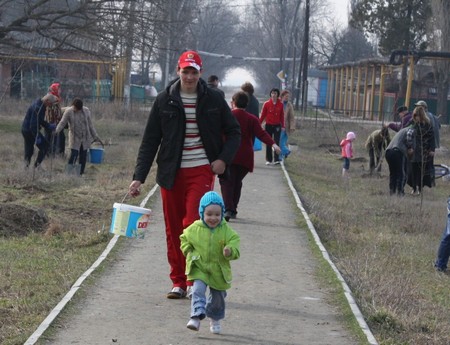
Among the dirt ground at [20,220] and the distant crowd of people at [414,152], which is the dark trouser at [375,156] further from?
the dirt ground at [20,220]

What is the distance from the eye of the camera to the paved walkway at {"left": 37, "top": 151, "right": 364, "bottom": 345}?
6738 mm

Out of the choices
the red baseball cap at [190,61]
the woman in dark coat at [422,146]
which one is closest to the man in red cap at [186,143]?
the red baseball cap at [190,61]

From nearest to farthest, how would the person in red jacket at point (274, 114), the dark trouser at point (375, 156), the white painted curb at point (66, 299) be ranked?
the white painted curb at point (66, 299) → the person in red jacket at point (274, 114) → the dark trouser at point (375, 156)

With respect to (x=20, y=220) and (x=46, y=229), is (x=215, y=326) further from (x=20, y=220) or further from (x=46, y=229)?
(x=20, y=220)

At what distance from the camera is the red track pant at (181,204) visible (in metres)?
7.50

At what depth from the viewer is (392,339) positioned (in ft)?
22.9

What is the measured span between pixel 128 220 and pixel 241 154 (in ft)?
14.1

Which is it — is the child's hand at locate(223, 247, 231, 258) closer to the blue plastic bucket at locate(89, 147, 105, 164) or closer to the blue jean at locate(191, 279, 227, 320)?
the blue jean at locate(191, 279, 227, 320)

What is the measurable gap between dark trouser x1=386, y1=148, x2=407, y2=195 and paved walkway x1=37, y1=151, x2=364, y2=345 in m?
6.33

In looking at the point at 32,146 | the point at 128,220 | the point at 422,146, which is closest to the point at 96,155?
the point at 32,146

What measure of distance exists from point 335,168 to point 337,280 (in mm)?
15387

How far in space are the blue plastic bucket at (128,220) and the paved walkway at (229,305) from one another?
0.50 m

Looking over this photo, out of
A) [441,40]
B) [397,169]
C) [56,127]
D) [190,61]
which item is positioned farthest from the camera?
[441,40]

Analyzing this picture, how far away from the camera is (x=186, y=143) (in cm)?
756
